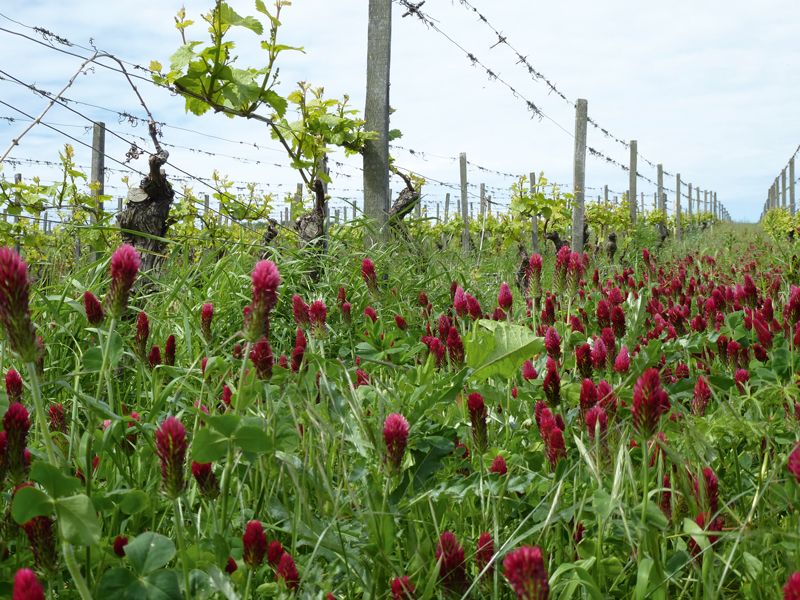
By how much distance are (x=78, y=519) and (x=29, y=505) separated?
63 millimetres

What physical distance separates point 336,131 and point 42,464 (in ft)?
14.4

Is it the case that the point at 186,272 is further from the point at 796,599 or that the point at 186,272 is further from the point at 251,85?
the point at 796,599

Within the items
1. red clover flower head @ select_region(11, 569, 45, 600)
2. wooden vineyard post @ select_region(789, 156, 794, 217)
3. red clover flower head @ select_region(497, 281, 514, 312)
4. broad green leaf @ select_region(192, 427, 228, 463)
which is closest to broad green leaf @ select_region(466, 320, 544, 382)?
red clover flower head @ select_region(497, 281, 514, 312)

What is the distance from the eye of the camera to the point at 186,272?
3.35 m

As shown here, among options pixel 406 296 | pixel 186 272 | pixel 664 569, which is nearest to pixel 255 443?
pixel 664 569

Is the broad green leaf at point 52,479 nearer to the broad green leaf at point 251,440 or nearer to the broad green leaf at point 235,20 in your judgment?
the broad green leaf at point 251,440

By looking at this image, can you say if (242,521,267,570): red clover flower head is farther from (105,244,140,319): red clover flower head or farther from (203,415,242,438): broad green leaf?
(105,244,140,319): red clover flower head

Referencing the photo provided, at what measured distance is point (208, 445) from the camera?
0.96 metres

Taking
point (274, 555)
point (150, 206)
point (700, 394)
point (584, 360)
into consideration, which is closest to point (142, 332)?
point (274, 555)

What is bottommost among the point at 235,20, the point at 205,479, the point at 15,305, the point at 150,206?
the point at 205,479

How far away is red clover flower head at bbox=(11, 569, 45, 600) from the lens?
651mm

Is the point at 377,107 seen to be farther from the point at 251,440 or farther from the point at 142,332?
the point at 251,440

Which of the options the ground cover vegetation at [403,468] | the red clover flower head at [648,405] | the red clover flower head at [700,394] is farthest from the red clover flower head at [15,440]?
the red clover flower head at [700,394]

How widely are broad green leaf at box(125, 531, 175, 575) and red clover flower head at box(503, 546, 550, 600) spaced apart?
58 cm
